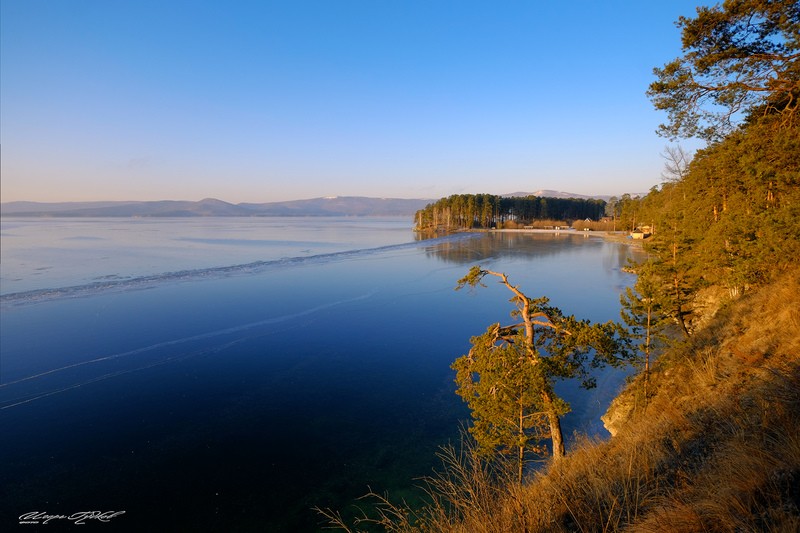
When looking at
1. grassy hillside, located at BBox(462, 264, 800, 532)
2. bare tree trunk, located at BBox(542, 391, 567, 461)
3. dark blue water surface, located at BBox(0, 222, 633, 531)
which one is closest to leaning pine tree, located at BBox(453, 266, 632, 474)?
bare tree trunk, located at BBox(542, 391, 567, 461)

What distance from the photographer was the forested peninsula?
411 centimetres

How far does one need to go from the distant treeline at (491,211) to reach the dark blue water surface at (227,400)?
9635 cm

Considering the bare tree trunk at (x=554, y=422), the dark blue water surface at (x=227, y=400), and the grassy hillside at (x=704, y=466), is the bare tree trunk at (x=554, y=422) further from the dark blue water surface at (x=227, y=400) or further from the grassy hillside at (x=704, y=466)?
the dark blue water surface at (x=227, y=400)

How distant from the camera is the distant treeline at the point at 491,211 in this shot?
409ft

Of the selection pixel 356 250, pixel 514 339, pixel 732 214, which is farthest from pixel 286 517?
pixel 356 250

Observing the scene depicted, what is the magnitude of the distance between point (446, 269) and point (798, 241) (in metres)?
32.9

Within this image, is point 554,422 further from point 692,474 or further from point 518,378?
point 692,474

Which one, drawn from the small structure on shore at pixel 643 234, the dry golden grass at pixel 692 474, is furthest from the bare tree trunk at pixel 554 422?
the small structure on shore at pixel 643 234

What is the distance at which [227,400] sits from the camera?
14516 mm

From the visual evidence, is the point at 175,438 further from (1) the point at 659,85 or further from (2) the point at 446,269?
(2) the point at 446,269

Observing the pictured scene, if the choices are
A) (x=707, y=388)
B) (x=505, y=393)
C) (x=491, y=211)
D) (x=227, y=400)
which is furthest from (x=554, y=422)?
(x=491, y=211)

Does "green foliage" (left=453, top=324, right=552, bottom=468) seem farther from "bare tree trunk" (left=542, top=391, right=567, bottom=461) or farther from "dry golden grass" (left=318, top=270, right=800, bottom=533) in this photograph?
"dry golden grass" (left=318, top=270, right=800, bottom=533)

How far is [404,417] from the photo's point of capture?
45.1ft

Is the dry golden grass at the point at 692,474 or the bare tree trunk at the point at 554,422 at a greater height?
the dry golden grass at the point at 692,474
